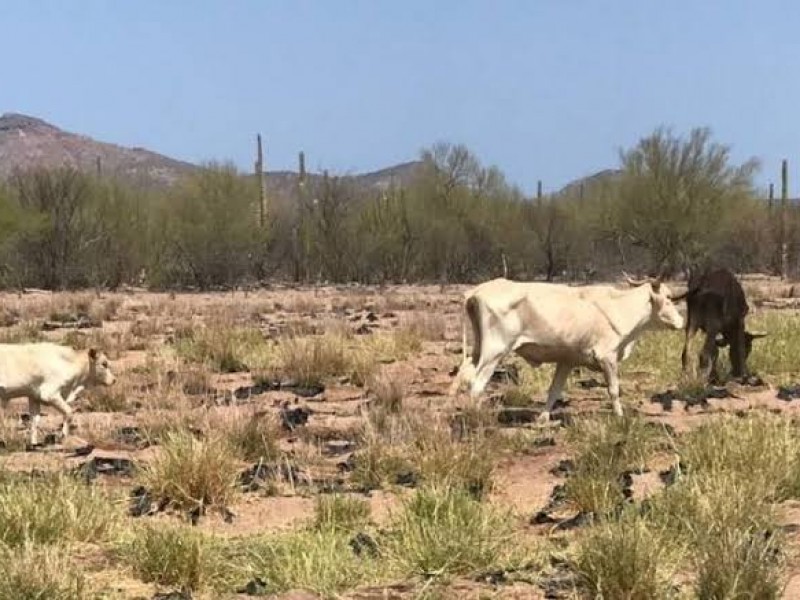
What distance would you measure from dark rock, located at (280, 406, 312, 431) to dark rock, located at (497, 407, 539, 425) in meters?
2.16

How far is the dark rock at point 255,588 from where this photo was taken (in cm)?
653

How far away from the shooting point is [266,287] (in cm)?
4884

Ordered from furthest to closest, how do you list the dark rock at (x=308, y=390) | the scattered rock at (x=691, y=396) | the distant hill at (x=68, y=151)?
the distant hill at (x=68, y=151) → the dark rock at (x=308, y=390) → the scattered rock at (x=691, y=396)

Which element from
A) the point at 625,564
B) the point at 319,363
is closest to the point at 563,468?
the point at 625,564

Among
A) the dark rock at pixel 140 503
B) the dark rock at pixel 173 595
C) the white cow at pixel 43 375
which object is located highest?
the white cow at pixel 43 375

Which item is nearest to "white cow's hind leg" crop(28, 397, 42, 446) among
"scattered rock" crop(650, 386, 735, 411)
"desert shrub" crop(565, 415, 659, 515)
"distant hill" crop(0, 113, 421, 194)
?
"desert shrub" crop(565, 415, 659, 515)

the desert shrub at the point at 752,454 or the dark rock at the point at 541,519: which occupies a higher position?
the desert shrub at the point at 752,454

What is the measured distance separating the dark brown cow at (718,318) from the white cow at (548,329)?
3118mm

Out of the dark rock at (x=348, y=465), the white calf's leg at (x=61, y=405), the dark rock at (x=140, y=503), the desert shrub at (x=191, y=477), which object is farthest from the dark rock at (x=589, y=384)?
the dark rock at (x=140, y=503)

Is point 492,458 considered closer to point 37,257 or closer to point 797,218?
point 37,257

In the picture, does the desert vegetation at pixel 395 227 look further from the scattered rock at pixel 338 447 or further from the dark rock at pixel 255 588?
the dark rock at pixel 255 588

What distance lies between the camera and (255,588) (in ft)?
21.6

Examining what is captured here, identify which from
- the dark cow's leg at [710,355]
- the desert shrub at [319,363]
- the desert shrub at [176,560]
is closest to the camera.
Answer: the desert shrub at [176,560]

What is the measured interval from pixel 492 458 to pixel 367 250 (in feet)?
146
